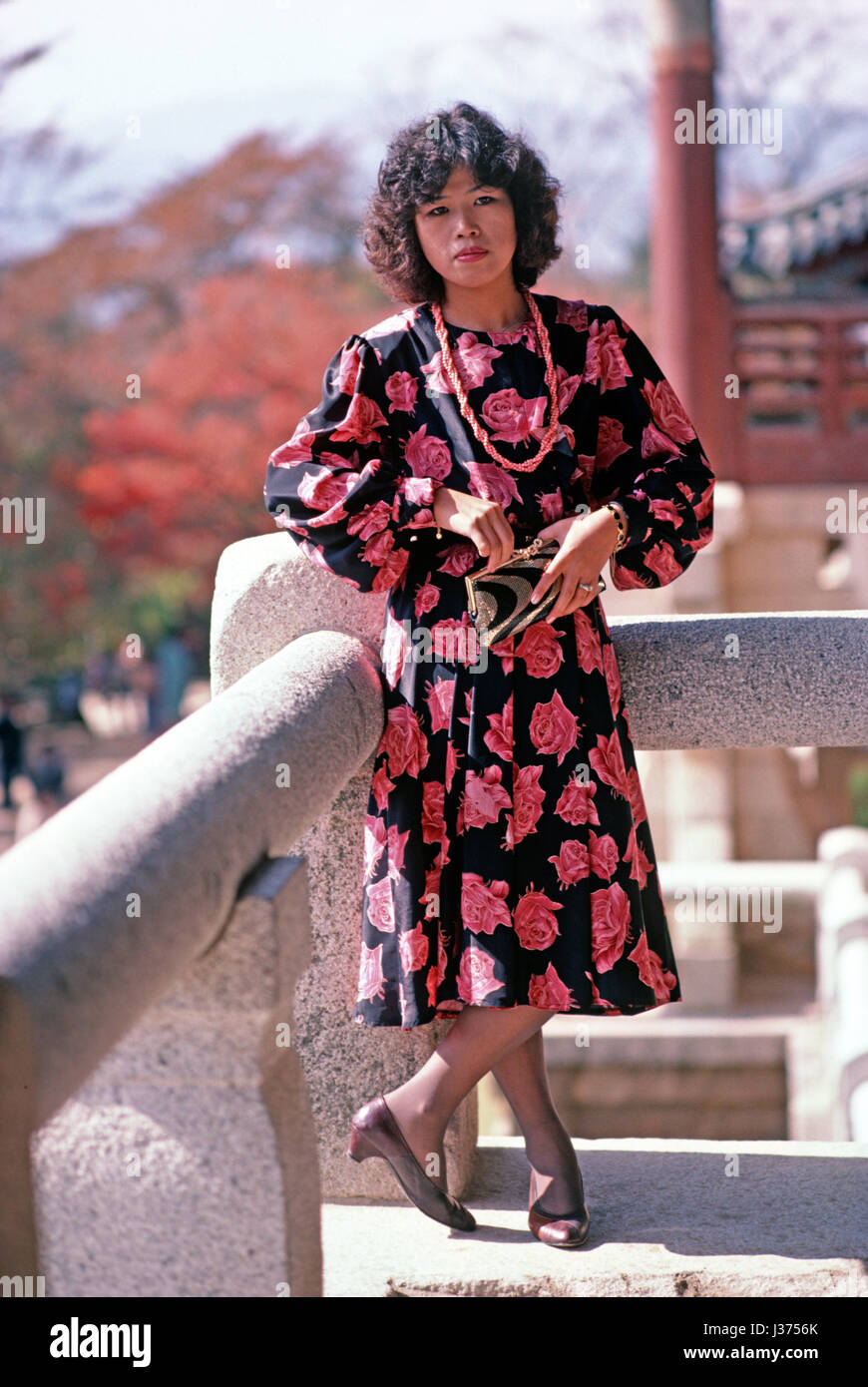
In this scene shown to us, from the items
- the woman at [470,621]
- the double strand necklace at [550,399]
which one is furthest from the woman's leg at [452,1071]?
the double strand necklace at [550,399]

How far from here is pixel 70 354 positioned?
16.9 m

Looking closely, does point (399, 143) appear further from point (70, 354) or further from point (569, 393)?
point (70, 354)

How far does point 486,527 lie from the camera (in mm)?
2004

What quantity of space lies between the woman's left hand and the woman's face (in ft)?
1.31

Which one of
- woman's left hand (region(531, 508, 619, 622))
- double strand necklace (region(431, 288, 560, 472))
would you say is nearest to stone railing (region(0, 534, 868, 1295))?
woman's left hand (region(531, 508, 619, 622))

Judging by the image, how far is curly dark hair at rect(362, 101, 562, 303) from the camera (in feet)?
7.02

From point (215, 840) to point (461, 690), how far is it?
0.81m

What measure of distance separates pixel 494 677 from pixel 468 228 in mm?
644

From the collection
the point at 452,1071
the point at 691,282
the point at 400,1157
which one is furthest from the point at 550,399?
the point at 691,282

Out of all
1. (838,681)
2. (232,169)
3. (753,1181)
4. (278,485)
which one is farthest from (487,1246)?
(232,169)

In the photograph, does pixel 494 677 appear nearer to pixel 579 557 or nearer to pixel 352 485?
pixel 579 557

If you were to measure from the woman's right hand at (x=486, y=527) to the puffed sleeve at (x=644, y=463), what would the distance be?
0.65ft

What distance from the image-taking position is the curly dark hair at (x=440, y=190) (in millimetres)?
2139

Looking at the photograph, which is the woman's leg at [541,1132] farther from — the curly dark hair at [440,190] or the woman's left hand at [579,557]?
the curly dark hair at [440,190]
